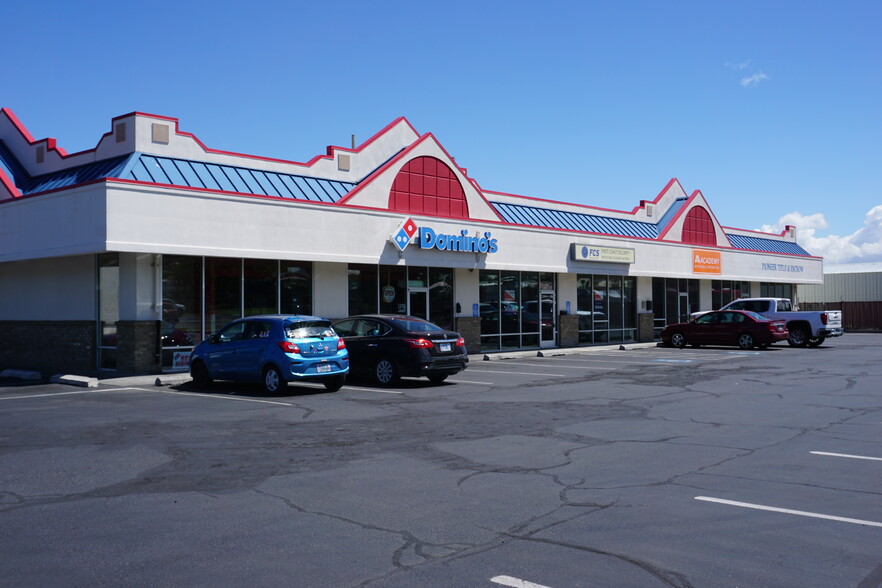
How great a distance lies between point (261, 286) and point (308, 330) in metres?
5.67

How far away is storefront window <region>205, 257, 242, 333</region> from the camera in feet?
64.3

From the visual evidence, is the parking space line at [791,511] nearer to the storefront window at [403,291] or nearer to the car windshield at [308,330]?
the car windshield at [308,330]

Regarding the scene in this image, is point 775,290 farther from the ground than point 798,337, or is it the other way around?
point 775,290

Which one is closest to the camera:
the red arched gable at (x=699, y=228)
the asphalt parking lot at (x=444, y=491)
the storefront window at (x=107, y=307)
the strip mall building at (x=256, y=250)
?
the asphalt parking lot at (x=444, y=491)

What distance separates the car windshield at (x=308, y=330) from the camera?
1525 centimetres

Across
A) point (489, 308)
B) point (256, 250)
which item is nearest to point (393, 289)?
point (489, 308)

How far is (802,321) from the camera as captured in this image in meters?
30.5

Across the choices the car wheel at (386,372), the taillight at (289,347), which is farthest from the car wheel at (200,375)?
the car wheel at (386,372)

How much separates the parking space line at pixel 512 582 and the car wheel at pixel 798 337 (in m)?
28.8

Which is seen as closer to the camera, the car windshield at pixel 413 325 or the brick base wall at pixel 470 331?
the car windshield at pixel 413 325

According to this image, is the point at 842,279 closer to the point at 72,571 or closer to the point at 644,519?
the point at 644,519

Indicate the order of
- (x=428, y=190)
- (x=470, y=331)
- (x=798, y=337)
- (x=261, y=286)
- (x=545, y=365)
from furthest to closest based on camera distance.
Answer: (x=798, y=337) < (x=470, y=331) < (x=428, y=190) < (x=545, y=365) < (x=261, y=286)

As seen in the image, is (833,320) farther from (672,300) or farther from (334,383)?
(334,383)

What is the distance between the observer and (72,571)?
5.25 meters
